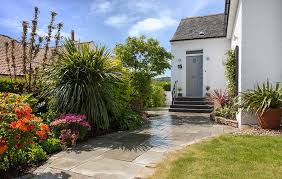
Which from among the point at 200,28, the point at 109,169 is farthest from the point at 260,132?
the point at 200,28

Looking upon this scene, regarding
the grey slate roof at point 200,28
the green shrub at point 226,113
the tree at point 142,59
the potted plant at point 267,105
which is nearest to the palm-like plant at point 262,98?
the potted plant at point 267,105

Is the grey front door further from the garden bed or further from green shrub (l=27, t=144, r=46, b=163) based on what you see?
green shrub (l=27, t=144, r=46, b=163)

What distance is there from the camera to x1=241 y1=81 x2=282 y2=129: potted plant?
24.3 feet

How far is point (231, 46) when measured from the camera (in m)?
13.9

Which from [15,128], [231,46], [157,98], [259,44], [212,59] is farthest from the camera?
[157,98]

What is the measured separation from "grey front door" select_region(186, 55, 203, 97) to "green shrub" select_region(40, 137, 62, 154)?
11091 millimetres

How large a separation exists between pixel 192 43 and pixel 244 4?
7.54m

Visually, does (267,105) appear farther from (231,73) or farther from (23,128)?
(23,128)

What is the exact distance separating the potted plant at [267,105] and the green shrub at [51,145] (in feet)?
17.5

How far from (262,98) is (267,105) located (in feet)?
1.08

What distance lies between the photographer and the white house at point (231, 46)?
8.22 metres

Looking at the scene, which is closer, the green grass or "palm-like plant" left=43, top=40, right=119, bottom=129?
the green grass

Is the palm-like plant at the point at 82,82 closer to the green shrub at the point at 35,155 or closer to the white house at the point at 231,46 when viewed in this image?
the green shrub at the point at 35,155

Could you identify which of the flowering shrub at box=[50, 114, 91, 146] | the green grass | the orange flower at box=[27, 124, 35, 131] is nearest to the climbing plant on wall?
the green grass
